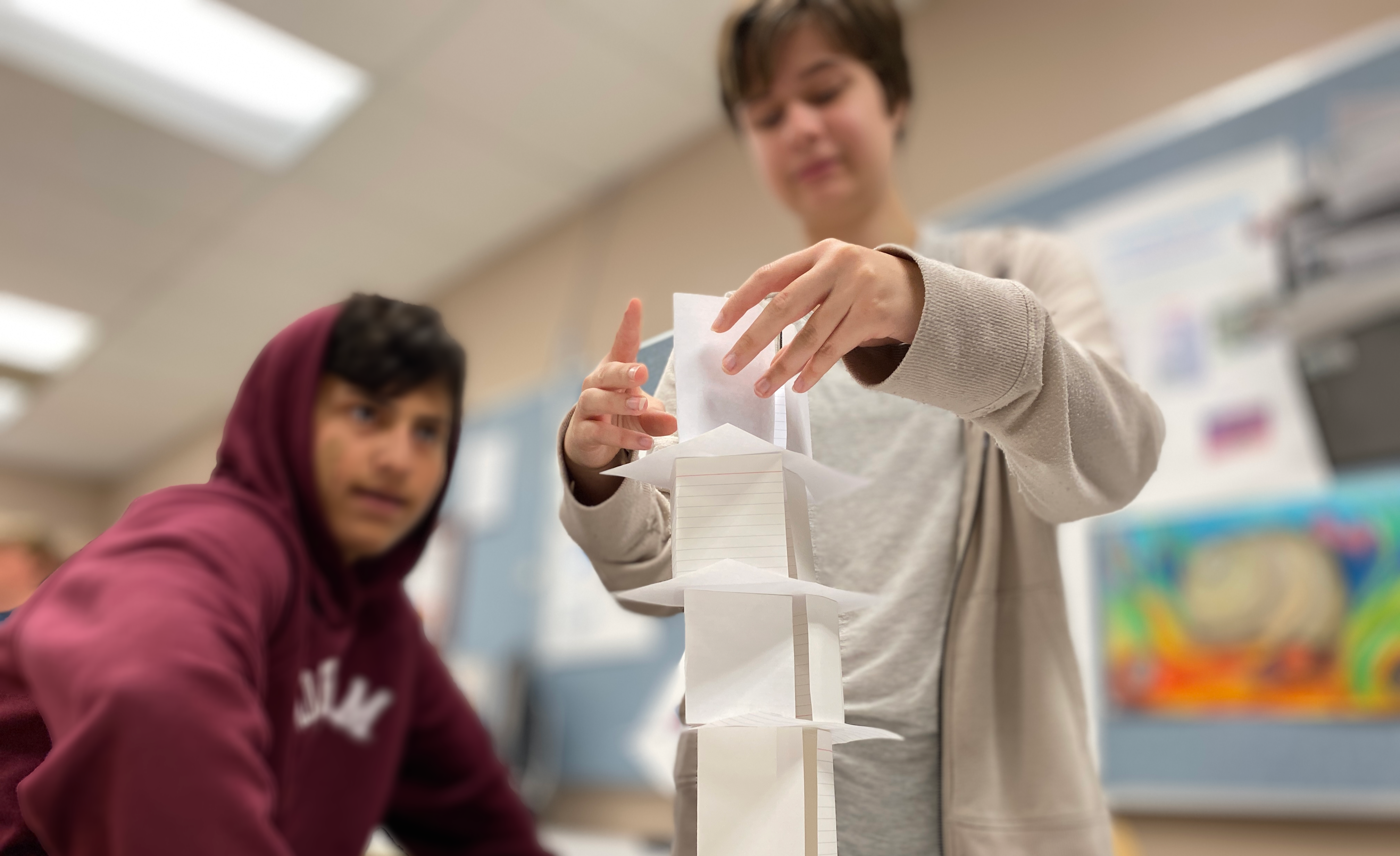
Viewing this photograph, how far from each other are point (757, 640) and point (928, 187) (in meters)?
1.51

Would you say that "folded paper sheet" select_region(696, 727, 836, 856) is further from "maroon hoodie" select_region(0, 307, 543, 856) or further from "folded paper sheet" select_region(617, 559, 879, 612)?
"maroon hoodie" select_region(0, 307, 543, 856)

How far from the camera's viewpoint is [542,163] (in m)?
2.38

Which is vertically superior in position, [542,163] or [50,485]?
[542,163]

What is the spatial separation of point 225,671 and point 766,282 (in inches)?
14.6

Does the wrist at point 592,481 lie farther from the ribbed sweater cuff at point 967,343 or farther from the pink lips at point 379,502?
the pink lips at point 379,502

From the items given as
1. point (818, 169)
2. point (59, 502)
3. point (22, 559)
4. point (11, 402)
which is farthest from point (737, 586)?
point (11, 402)

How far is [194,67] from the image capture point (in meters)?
2.07

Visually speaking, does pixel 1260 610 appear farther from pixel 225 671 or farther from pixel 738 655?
pixel 225 671

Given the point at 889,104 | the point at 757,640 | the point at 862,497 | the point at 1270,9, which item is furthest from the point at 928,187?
the point at 757,640

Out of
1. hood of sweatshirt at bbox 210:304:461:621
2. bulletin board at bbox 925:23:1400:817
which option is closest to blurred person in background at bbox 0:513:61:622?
hood of sweatshirt at bbox 210:304:461:621

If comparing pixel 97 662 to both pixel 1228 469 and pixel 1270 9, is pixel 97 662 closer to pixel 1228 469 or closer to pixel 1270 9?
pixel 1228 469

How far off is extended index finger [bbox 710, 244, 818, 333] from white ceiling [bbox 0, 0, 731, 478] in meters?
1.16

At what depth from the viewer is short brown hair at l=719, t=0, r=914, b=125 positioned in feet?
2.19

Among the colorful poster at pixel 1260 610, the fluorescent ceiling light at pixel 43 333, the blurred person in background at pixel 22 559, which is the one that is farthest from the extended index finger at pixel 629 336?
the fluorescent ceiling light at pixel 43 333
